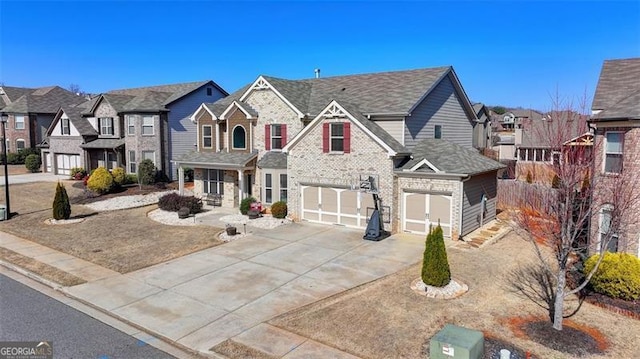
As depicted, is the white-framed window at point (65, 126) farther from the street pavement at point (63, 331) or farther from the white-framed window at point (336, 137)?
the street pavement at point (63, 331)

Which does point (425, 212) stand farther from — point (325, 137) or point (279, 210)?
point (279, 210)

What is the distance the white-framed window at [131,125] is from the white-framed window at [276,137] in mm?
16767

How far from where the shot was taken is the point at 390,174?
21016 mm

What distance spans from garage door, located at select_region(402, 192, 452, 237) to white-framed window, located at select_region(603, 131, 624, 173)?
644 cm

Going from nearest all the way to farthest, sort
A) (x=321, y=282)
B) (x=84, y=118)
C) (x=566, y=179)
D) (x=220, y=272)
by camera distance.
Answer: (x=566, y=179), (x=321, y=282), (x=220, y=272), (x=84, y=118)

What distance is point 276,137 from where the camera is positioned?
26.6m

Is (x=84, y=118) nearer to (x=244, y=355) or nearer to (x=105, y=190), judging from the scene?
(x=105, y=190)

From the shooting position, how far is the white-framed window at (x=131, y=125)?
37.1 metres

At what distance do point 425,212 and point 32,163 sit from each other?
4432 centimetres

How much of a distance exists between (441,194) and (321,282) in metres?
8.51

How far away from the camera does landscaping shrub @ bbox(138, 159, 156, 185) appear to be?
35.1 metres

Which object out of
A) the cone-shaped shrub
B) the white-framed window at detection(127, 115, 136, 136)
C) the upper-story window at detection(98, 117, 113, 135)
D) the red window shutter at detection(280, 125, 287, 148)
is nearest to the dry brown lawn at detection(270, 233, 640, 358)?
the cone-shaped shrub

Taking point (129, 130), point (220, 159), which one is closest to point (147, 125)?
point (129, 130)

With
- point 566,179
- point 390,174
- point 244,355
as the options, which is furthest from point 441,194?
point 244,355
